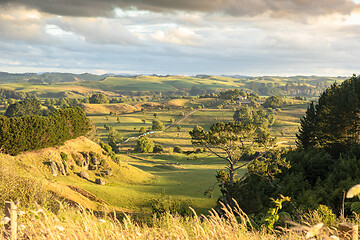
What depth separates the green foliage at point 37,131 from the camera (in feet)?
120

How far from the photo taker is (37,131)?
132ft

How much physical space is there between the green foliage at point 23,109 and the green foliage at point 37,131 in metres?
97.0

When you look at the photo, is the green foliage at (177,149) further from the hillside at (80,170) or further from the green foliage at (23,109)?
the green foliage at (23,109)

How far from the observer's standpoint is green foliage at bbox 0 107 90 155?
36656 millimetres

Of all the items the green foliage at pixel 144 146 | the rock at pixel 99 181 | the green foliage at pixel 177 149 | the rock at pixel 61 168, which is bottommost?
the green foliage at pixel 177 149

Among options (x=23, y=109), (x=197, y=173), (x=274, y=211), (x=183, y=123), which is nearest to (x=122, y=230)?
(x=274, y=211)

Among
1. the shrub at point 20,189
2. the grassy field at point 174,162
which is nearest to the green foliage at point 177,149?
the grassy field at point 174,162

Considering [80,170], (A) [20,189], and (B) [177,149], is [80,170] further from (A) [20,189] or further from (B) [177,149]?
(B) [177,149]

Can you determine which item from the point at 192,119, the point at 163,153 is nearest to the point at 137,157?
the point at 163,153

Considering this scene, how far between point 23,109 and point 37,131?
11037 cm

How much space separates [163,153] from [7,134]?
62.3 m

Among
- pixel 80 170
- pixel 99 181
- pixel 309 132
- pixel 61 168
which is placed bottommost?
pixel 99 181

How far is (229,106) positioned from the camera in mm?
188000

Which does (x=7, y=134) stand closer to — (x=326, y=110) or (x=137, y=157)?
(x=137, y=157)
